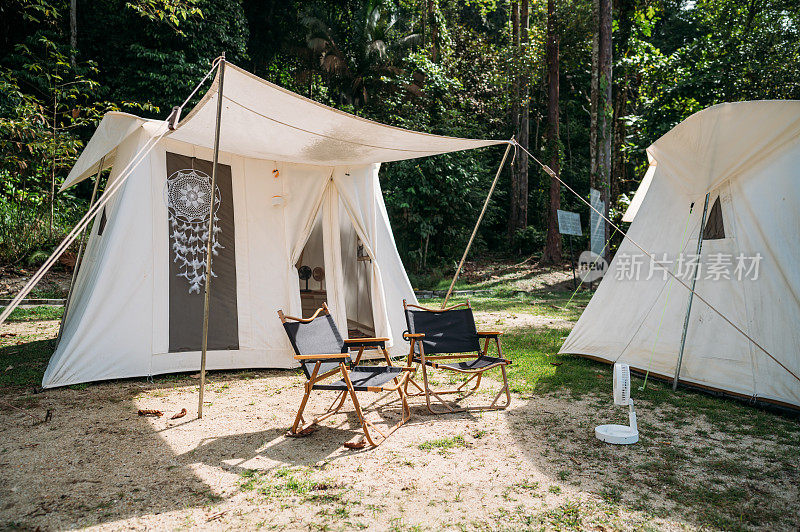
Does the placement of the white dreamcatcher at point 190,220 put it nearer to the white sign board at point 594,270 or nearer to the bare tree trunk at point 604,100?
the bare tree trunk at point 604,100

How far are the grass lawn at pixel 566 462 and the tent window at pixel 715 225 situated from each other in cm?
132

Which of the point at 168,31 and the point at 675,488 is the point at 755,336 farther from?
the point at 168,31

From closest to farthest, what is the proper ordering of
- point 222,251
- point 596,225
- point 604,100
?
point 222,251 → point 604,100 → point 596,225

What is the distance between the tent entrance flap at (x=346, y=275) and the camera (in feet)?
17.9

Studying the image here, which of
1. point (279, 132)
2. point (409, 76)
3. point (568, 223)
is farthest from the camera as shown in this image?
point (409, 76)

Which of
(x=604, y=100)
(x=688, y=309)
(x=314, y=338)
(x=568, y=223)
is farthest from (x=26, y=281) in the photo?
(x=604, y=100)

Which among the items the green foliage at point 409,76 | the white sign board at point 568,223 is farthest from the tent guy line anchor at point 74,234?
the white sign board at point 568,223

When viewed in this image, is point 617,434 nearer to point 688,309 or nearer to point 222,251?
point 688,309

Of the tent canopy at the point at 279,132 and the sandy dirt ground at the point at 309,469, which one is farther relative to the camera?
the tent canopy at the point at 279,132

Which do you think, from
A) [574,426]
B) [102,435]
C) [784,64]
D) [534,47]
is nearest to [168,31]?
[534,47]

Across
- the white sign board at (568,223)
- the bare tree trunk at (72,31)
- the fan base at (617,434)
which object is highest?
the bare tree trunk at (72,31)

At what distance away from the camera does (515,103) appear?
53.7 ft

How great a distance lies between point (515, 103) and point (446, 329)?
13631mm

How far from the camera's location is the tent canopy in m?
3.52
